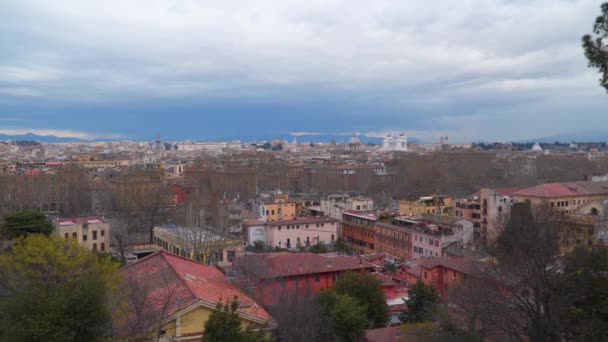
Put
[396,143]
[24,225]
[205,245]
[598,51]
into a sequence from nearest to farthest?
[598,51] → [24,225] → [205,245] → [396,143]

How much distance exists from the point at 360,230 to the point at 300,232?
3748 millimetres

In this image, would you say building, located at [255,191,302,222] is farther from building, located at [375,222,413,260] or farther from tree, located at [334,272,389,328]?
tree, located at [334,272,389,328]

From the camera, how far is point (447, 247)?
78.2 feet

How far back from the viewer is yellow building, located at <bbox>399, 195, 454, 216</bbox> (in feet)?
109

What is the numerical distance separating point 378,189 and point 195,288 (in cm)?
5107

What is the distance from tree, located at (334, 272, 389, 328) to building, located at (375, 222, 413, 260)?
12816mm

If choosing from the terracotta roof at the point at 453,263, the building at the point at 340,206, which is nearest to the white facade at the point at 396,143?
the building at the point at 340,206

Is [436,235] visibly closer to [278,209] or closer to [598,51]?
[278,209]

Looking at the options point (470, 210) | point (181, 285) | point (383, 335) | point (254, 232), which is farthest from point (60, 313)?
point (470, 210)

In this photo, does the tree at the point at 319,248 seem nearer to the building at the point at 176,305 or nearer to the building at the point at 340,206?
the building at the point at 340,206

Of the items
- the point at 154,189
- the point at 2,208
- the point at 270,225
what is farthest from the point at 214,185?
the point at 270,225

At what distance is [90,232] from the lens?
2556cm

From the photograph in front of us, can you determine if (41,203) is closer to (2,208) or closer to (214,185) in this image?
(2,208)

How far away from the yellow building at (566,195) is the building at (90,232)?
22.2 metres
